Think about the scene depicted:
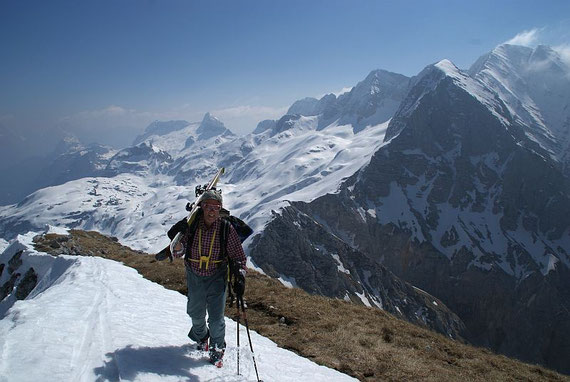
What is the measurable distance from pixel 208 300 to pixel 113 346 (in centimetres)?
222

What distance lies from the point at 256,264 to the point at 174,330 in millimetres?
127037

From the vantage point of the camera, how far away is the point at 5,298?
24047 mm

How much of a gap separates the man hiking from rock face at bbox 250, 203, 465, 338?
4880 inches

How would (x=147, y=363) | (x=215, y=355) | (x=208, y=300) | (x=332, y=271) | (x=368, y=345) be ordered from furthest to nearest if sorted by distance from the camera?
(x=332, y=271), (x=368, y=345), (x=208, y=300), (x=215, y=355), (x=147, y=363)

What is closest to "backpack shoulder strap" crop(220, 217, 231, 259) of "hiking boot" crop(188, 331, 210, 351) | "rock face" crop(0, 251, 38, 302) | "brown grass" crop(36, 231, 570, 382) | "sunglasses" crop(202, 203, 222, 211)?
"sunglasses" crop(202, 203, 222, 211)

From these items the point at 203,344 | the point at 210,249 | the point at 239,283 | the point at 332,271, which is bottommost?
the point at 332,271

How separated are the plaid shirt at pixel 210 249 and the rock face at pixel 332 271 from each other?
12423cm

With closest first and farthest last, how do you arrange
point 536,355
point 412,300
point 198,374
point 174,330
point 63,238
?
1. point 198,374
2. point 174,330
3. point 63,238
4. point 412,300
5. point 536,355

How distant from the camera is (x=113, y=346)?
8203mm

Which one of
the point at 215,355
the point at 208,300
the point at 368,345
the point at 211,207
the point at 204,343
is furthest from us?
the point at 368,345

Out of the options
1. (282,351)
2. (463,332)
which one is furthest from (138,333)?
(463,332)

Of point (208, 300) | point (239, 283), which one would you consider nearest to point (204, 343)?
point (208, 300)

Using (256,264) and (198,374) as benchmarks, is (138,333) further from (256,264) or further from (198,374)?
(256,264)

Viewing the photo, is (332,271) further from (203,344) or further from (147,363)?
(147,363)
